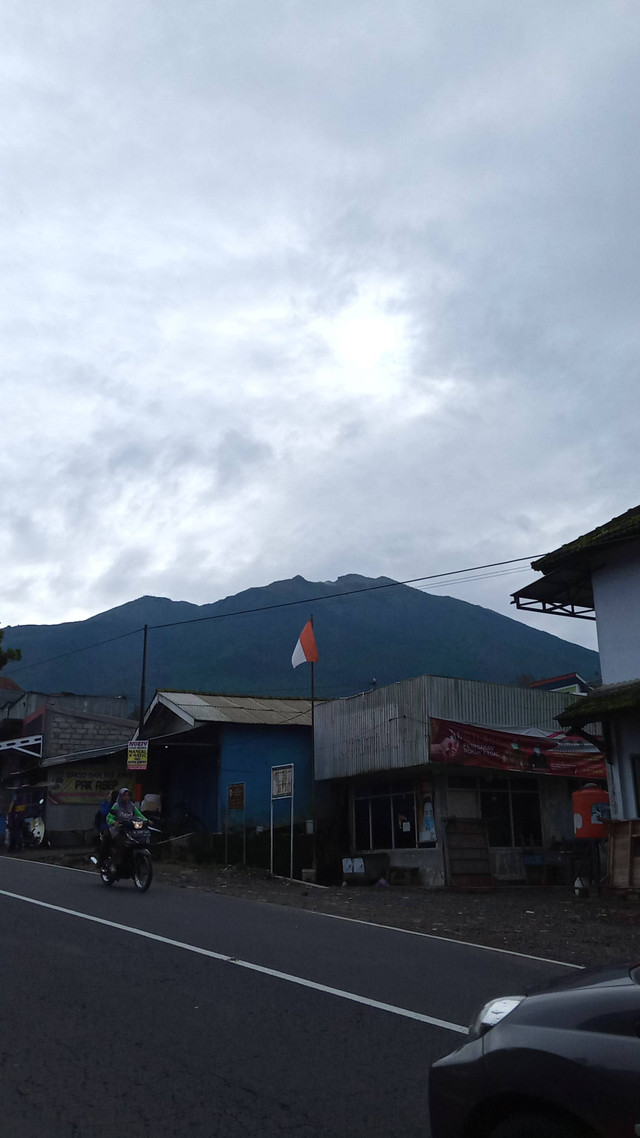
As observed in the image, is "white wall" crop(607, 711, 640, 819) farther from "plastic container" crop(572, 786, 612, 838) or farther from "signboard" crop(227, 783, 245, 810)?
"signboard" crop(227, 783, 245, 810)

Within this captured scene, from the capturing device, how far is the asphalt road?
16.4ft

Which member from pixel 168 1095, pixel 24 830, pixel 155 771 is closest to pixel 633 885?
pixel 168 1095

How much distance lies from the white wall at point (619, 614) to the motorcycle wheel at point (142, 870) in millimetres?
10112

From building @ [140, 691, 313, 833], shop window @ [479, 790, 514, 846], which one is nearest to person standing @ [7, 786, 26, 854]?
building @ [140, 691, 313, 833]

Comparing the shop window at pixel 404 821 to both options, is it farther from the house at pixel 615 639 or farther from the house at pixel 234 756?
the house at pixel 615 639

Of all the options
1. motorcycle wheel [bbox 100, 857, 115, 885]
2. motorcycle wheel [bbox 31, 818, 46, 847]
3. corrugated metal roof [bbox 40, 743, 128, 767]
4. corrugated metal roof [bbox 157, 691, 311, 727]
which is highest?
corrugated metal roof [bbox 157, 691, 311, 727]

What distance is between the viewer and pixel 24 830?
33031 mm

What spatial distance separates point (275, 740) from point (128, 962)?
21.0 meters

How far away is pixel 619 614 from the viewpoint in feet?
64.2

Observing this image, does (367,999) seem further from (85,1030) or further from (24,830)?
(24,830)

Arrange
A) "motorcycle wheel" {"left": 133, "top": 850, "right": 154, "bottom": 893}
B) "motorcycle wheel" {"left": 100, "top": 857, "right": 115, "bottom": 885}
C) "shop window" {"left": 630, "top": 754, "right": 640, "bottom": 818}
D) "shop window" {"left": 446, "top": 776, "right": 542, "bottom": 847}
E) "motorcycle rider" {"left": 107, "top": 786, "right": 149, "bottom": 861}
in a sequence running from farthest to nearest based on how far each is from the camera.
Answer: "shop window" {"left": 446, "top": 776, "right": 542, "bottom": 847}
"shop window" {"left": 630, "top": 754, "right": 640, "bottom": 818}
"motorcycle wheel" {"left": 100, "top": 857, "right": 115, "bottom": 885}
"motorcycle rider" {"left": 107, "top": 786, "right": 149, "bottom": 861}
"motorcycle wheel" {"left": 133, "top": 850, "right": 154, "bottom": 893}

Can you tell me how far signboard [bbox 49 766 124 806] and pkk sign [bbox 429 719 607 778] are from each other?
1715 centimetres

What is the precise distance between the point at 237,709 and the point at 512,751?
10.3m

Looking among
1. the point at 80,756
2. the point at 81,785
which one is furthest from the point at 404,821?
the point at 81,785
